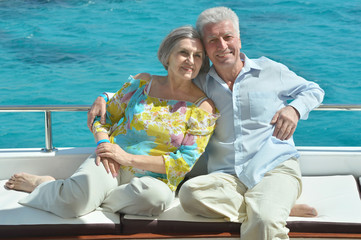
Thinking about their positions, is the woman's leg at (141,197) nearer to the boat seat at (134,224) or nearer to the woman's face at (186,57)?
the boat seat at (134,224)

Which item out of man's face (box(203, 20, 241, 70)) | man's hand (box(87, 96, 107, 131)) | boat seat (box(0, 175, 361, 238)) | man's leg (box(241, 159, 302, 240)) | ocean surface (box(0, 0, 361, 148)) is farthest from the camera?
ocean surface (box(0, 0, 361, 148))

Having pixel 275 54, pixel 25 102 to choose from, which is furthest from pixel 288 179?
pixel 275 54

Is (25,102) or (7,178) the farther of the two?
(25,102)

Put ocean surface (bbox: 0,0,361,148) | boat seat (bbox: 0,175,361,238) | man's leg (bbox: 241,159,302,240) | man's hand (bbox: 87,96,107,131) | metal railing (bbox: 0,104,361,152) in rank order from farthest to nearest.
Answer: ocean surface (bbox: 0,0,361,148) → metal railing (bbox: 0,104,361,152) → man's hand (bbox: 87,96,107,131) → boat seat (bbox: 0,175,361,238) → man's leg (bbox: 241,159,302,240)

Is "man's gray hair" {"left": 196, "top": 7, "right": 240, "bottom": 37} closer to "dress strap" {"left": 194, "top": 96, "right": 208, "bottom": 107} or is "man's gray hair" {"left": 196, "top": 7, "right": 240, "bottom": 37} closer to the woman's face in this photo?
the woman's face

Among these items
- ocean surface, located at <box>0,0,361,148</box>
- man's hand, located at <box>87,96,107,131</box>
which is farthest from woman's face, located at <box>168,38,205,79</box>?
ocean surface, located at <box>0,0,361,148</box>

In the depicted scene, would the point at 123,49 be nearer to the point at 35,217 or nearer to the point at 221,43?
the point at 221,43

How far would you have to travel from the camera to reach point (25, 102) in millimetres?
8016

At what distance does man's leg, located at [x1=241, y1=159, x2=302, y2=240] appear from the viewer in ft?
8.45

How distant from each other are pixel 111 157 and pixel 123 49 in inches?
284

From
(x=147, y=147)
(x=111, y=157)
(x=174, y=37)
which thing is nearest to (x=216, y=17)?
(x=174, y=37)

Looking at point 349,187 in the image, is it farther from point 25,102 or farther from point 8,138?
point 25,102

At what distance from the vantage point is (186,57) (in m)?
2.92

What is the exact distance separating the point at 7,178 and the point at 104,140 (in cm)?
84
